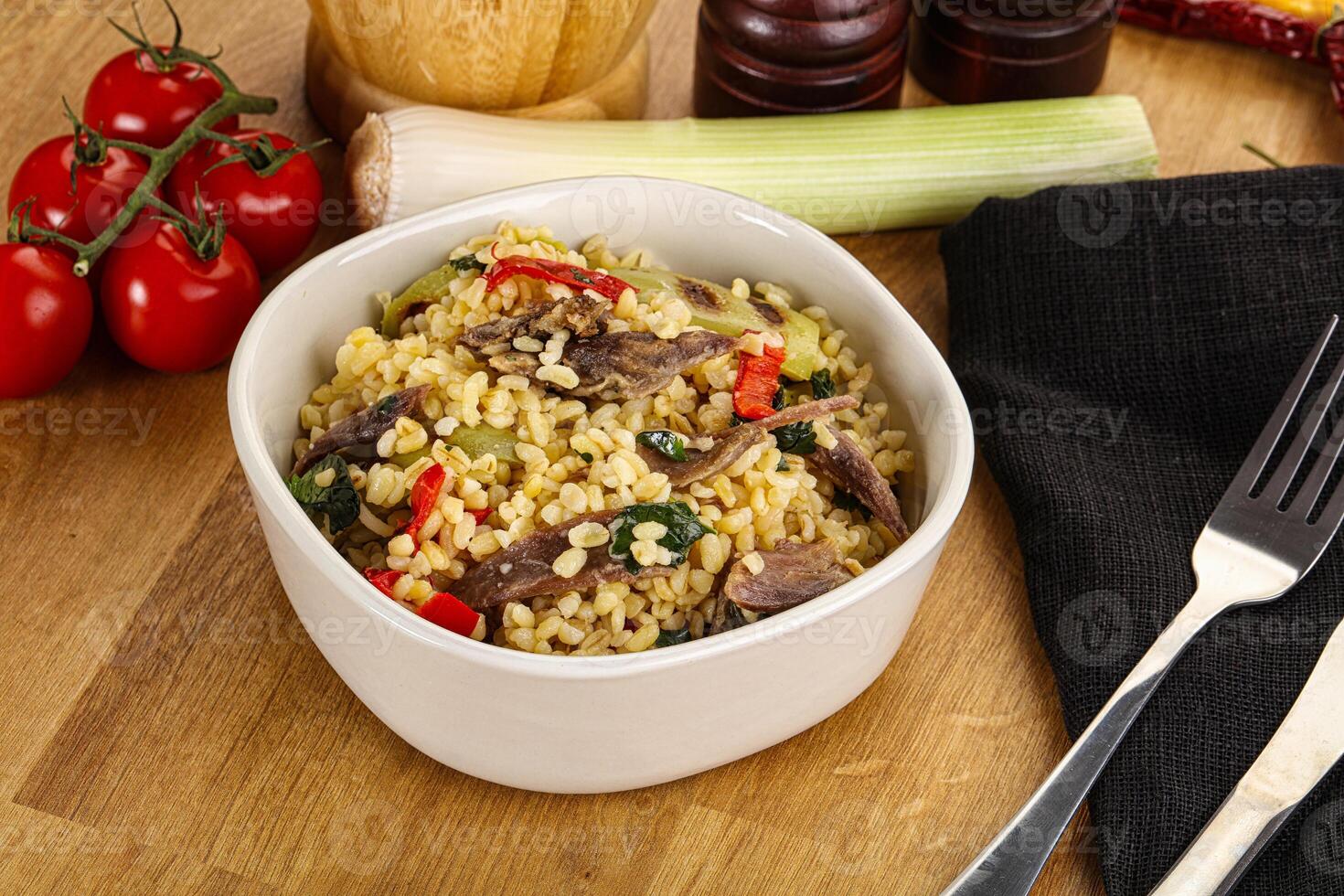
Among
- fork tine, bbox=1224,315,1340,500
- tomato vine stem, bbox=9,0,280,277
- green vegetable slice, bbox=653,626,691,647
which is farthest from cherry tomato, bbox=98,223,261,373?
fork tine, bbox=1224,315,1340,500

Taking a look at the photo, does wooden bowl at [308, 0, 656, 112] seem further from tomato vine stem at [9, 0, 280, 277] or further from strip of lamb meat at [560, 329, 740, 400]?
strip of lamb meat at [560, 329, 740, 400]

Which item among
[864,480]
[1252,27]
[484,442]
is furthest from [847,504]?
[1252,27]

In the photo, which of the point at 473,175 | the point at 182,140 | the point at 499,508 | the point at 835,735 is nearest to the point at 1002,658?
the point at 835,735

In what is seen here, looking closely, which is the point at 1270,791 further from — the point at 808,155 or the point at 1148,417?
the point at 808,155

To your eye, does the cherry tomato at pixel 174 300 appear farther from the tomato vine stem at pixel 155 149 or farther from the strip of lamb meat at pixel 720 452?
the strip of lamb meat at pixel 720 452

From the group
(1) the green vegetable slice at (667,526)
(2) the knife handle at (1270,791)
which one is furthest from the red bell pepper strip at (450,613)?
(2) the knife handle at (1270,791)
